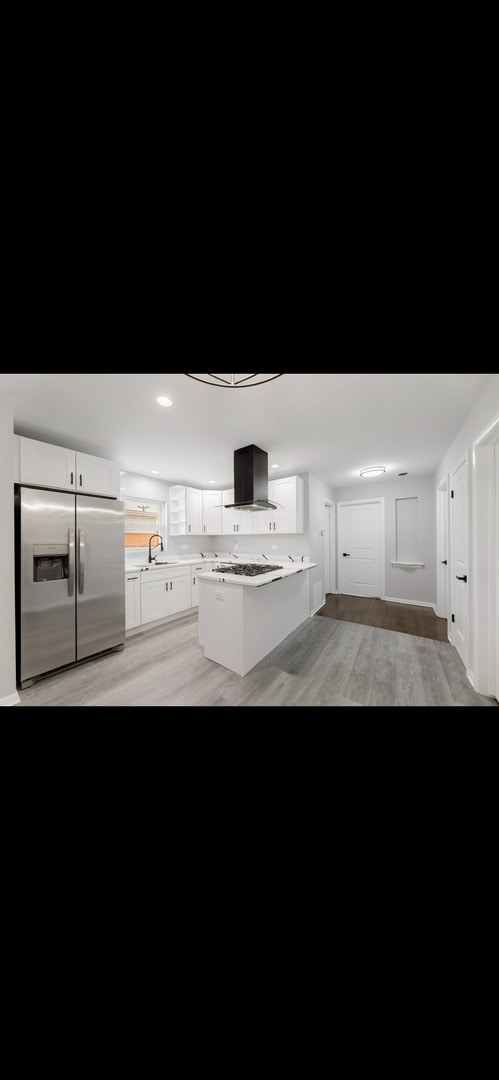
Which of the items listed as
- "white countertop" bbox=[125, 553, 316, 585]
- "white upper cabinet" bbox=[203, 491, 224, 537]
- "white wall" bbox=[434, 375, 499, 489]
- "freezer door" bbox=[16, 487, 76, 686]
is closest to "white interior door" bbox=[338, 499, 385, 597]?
"white countertop" bbox=[125, 553, 316, 585]

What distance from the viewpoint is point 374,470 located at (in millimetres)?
4562

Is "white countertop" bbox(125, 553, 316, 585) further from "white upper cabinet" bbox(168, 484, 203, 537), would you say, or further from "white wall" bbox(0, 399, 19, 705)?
"white wall" bbox(0, 399, 19, 705)

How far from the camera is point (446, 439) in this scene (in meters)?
3.31

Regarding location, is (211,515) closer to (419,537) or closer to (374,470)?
(374,470)

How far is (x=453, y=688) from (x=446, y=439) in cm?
251

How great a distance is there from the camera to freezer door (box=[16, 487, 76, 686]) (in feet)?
8.43

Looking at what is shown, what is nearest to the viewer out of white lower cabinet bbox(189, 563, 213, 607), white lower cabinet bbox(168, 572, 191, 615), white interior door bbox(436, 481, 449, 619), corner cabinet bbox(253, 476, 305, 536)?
white interior door bbox(436, 481, 449, 619)

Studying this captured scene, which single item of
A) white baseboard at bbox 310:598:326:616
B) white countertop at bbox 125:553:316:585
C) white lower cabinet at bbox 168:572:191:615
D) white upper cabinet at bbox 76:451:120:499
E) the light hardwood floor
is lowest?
the light hardwood floor

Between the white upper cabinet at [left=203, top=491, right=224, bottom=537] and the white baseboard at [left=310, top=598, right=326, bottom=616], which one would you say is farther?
the white upper cabinet at [left=203, top=491, right=224, bottom=537]

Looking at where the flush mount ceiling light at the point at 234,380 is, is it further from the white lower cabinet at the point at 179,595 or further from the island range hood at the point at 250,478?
the white lower cabinet at the point at 179,595

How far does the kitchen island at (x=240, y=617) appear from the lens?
278 cm

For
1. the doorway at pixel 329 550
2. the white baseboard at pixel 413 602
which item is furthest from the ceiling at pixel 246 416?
the white baseboard at pixel 413 602

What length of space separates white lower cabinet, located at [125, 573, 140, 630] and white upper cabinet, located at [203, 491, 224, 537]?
5.38ft
